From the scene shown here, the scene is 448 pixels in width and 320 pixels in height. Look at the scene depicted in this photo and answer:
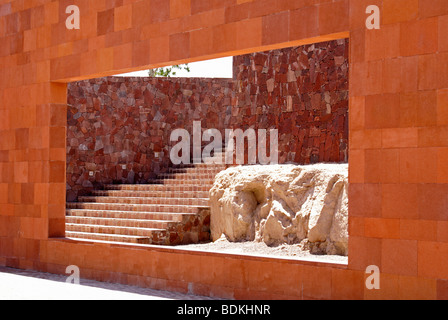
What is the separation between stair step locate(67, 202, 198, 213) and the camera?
12977 millimetres

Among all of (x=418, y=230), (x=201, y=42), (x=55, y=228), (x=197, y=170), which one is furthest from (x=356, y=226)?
(x=197, y=170)

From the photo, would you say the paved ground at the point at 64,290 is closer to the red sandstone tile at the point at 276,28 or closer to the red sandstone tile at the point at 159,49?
the red sandstone tile at the point at 159,49

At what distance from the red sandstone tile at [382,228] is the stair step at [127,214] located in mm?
6665

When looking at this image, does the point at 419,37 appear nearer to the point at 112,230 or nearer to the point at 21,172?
the point at 21,172

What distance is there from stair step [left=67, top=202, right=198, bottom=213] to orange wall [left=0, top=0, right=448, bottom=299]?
3.74 meters

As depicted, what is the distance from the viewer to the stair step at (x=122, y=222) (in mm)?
12422

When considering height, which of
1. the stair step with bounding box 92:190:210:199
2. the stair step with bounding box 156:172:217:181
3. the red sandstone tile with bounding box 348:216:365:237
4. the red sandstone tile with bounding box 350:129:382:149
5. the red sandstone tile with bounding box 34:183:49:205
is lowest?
the stair step with bounding box 92:190:210:199

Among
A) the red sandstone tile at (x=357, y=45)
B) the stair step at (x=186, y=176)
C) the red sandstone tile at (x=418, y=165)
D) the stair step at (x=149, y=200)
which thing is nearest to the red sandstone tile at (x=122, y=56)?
the red sandstone tile at (x=357, y=45)

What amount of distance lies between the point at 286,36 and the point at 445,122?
2046 millimetres

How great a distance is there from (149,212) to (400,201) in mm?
8073

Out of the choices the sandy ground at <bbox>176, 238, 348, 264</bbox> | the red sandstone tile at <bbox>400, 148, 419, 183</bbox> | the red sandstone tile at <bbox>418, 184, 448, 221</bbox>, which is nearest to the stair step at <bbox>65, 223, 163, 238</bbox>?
the sandy ground at <bbox>176, 238, 348, 264</bbox>

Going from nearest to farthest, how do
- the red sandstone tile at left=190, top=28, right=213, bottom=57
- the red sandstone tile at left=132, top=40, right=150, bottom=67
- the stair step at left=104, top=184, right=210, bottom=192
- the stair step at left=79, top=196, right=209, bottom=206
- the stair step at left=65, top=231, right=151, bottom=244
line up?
the red sandstone tile at left=190, top=28, right=213, bottom=57, the red sandstone tile at left=132, top=40, right=150, bottom=67, the stair step at left=65, top=231, right=151, bottom=244, the stair step at left=79, top=196, right=209, bottom=206, the stair step at left=104, top=184, right=210, bottom=192

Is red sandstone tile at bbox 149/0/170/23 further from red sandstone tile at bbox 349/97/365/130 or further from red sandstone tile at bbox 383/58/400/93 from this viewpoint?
red sandstone tile at bbox 383/58/400/93

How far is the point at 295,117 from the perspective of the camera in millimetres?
13320
